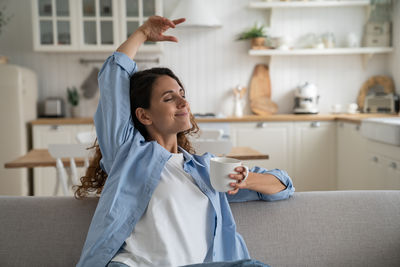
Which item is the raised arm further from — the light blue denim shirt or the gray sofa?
the gray sofa

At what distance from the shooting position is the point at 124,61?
130cm

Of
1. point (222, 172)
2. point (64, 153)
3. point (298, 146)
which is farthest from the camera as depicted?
point (298, 146)

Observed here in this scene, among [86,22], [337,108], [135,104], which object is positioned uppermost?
[86,22]

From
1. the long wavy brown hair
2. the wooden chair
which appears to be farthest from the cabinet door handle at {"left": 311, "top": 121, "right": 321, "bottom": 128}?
the long wavy brown hair

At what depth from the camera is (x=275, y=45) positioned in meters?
4.43

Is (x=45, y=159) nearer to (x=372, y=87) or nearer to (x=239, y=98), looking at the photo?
(x=239, y=98)

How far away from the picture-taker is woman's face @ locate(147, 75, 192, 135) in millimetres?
1268

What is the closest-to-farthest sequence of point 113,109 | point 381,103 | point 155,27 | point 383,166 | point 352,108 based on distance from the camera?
point 113,109 < point 155,27 < point 383,166 < point 381,103 < point 352,108

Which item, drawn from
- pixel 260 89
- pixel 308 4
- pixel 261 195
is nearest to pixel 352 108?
pixel 260 89

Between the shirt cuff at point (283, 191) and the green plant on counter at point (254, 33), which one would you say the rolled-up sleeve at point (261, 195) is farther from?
the green plant on counter at point (254, 33)

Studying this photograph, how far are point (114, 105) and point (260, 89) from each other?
11.1 feet

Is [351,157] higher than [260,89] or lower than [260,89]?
lower

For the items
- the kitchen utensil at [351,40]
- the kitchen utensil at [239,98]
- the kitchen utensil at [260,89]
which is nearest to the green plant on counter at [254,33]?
the kitchen utensil at [260,89]

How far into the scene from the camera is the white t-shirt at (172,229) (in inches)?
41.4
